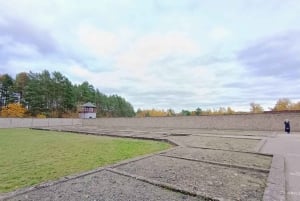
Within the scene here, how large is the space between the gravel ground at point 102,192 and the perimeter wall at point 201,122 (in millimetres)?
18660

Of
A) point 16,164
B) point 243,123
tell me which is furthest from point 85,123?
point 16,164

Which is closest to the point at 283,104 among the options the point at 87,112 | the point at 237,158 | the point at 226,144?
the point at 87,112

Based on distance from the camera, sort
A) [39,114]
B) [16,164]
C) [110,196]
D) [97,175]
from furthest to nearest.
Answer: [39,114], [16,164], [97,175], [110,196]

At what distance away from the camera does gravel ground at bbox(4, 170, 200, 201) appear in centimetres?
304

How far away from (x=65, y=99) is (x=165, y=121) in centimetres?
2634

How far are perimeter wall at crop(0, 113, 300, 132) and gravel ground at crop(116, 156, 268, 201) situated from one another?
16.5 m

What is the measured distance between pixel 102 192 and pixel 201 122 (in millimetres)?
20932

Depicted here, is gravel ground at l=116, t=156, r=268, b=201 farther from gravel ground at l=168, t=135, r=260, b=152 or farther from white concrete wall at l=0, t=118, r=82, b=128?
white concrete wall at l=0, t=118, r=82, b=128

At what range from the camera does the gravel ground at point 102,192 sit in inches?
120

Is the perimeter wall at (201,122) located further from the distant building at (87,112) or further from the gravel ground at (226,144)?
the gravel ground at (226,144)

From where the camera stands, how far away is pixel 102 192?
327 centimetres

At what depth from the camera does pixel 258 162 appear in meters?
5.54

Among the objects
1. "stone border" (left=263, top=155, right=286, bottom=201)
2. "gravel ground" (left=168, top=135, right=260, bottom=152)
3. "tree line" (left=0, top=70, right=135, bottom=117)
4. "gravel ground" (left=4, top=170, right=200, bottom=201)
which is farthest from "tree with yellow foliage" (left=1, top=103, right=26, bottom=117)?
"stone border" (left=263, top=155, right=286, bottom=201)

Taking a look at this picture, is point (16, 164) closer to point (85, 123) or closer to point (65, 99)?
point (85, 123)
